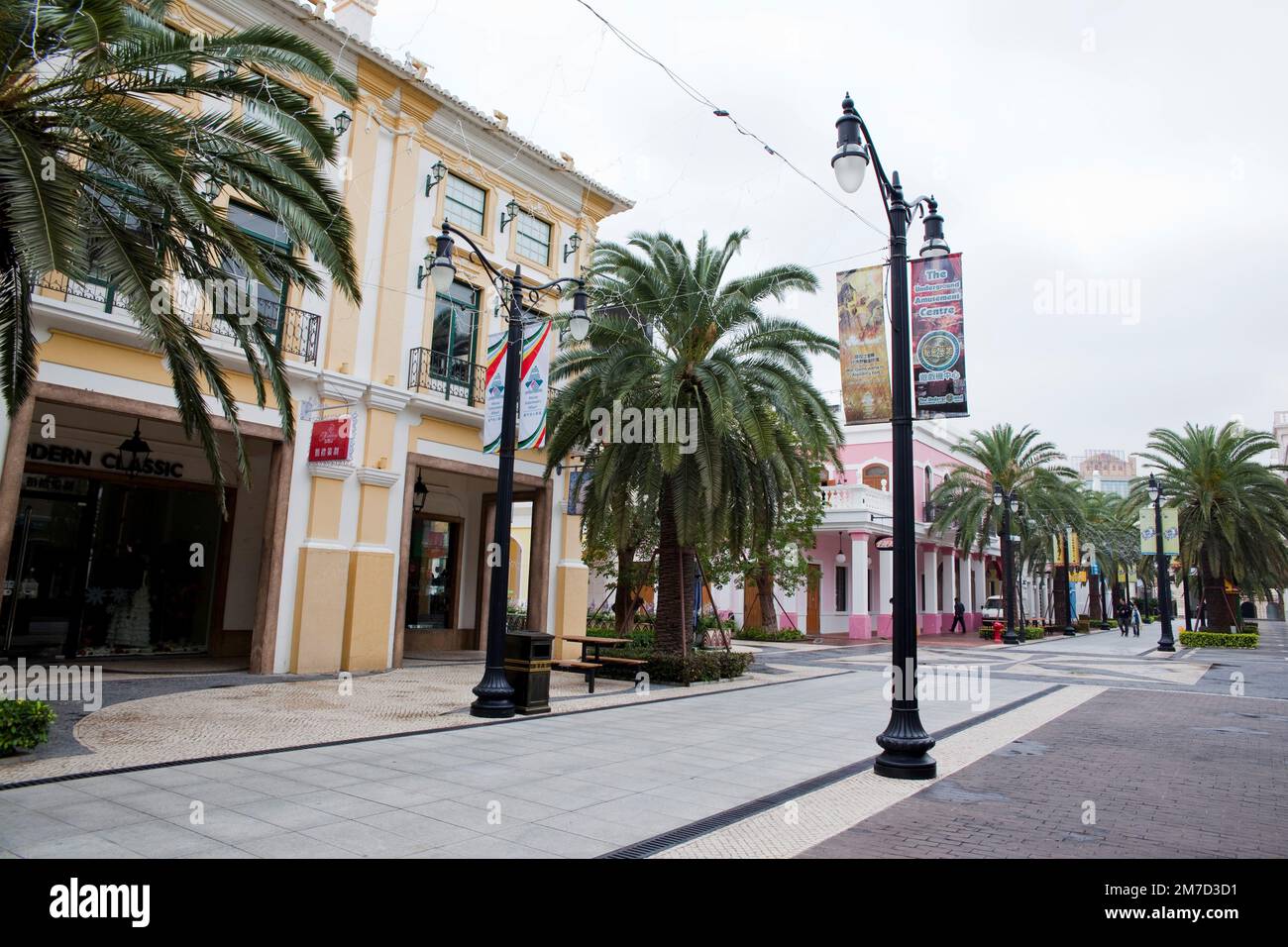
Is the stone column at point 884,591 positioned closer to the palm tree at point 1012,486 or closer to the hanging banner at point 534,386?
the palm tree at point 1012,486

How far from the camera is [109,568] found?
16.6 m

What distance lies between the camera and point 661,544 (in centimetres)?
1694

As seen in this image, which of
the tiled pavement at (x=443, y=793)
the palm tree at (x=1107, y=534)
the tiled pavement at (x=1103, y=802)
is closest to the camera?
the tiled pavement at (x=443, y=793)

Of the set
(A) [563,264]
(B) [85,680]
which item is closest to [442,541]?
(A) [563,264]

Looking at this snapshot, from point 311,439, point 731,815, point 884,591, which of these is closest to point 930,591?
point 884,591

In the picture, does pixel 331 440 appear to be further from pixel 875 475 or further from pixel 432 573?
pixel 875 475

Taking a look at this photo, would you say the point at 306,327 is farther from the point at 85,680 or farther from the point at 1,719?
the point at 1,719

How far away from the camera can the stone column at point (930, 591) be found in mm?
43150

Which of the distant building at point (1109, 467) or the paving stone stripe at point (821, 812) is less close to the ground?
the distant building at point (1109, 467)

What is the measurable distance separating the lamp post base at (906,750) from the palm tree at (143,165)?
7.05 meters

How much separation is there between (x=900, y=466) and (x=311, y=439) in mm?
11253

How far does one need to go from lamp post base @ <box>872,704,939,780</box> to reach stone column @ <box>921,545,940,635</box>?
36.8 m

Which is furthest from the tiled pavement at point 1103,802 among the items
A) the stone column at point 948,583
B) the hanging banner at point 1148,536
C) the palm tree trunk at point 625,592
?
the stone column at point 948,583
